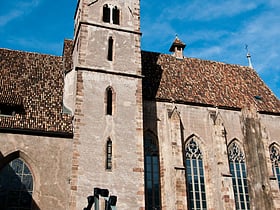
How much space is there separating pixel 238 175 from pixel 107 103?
9.64m

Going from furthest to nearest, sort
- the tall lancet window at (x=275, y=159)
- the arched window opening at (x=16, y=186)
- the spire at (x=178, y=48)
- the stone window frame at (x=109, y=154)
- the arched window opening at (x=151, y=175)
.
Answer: the spire at (x=178, y=48) → the tall lancet window at (x=275, y=159) → the arched window opening at (x=151, y=175) → the stone window frame at (x=109, y=154) → the arched window opening at (x=16, y=186)

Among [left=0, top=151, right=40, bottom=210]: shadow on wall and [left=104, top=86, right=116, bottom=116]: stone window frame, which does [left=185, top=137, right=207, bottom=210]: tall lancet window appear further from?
[left=0, top=151, right=40, bottom=210]: shadow on wall

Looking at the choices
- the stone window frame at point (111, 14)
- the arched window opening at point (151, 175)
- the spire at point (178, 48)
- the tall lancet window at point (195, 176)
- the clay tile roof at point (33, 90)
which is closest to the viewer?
the clay tile roof at point (33, 90)

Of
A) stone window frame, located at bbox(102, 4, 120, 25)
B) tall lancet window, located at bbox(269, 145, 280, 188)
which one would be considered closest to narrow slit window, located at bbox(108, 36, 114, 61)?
stone window frame, located at bbox(102, 4, 120, 25)

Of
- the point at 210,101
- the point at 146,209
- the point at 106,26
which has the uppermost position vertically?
the point at 106,26

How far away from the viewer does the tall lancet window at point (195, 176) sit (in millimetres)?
22234

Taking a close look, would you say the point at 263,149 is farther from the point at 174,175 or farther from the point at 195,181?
the point at 174,175

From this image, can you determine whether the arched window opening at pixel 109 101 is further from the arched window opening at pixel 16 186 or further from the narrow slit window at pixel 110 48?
the arched window opening at pixel 16 186

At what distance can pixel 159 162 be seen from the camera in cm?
2236

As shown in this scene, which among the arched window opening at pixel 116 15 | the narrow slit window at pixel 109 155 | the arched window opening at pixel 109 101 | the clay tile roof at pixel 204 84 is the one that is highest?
the arched window opening at pixel 116 15

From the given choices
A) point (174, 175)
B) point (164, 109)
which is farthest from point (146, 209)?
point (164, 109)

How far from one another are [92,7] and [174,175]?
11.8 m

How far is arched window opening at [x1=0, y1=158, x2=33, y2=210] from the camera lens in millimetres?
18859

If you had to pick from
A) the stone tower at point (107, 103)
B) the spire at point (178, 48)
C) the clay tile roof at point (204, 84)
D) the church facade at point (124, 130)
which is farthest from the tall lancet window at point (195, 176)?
the spire at point (178, 48)
